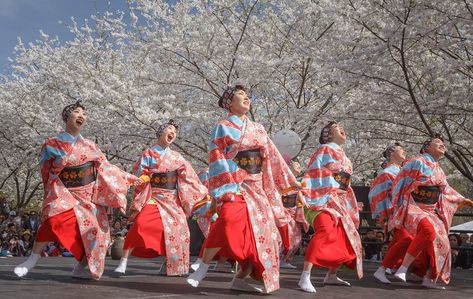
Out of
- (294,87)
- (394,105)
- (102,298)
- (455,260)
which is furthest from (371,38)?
(102,298)

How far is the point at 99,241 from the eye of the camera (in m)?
5.36

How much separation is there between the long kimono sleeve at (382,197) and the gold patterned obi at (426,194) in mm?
1111

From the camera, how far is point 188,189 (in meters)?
6.58

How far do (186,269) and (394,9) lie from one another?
4.65m

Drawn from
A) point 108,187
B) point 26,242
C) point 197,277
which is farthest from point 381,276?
point 26,242

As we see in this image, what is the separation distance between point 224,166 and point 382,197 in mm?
3224

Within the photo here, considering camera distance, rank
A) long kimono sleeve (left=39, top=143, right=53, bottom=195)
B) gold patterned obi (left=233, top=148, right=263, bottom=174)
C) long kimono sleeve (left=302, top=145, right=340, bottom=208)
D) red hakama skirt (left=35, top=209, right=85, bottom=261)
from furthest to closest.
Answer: long kimono sleeve (left=302, top=145, right=340, bottom=208), long kimono sleeve (left=39, top=143, right=53, bottom=195), red hakama skirt (left=35, top=209, right=85, bottom=261), gold patterned obi (left=233, top=148, right=263, bottom=174)

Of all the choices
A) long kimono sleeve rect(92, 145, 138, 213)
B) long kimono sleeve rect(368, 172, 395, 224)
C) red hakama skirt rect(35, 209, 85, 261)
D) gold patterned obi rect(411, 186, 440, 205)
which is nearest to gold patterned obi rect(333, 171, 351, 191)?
gold patterned obi rect(411, 186, 440, 205)

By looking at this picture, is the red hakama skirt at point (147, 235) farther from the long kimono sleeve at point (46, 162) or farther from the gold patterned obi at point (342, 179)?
the gold patterned obi at point (342, 179)

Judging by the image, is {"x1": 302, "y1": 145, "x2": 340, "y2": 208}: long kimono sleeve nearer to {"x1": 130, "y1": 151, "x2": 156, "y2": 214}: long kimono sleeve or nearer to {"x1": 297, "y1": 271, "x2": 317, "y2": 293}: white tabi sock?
{"x1": 297, "y1": 271, "x2": 317, "y2": 293}: white tabi sock

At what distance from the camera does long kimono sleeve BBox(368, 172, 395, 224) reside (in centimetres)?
727

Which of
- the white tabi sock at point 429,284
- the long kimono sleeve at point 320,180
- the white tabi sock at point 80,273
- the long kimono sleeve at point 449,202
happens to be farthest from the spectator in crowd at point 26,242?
the long kimono sleeve at point 449,202

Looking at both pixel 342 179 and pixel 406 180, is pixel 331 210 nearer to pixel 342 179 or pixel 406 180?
pixel 342 179

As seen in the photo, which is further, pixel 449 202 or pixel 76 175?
pixel 449 202
